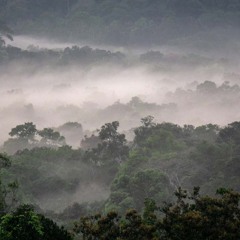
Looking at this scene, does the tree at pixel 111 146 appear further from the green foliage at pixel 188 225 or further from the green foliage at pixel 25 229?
the green foliage at pixel 25 229

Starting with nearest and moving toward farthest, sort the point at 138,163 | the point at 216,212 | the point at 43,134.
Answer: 1. the point at 216,212
2. the point at 138,163
3. the point at 43,134

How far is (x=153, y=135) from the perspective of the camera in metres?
90.3

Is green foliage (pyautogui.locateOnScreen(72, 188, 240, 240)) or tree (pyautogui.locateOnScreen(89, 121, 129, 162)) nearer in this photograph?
green foliage (pyautogui.locateOnScreen(72, 188, 240, 240))

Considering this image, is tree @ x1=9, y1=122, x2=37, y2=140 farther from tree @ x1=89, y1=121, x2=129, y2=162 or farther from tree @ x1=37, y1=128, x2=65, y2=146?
tree @ x1=89, y1=121, x2=129, y2=162

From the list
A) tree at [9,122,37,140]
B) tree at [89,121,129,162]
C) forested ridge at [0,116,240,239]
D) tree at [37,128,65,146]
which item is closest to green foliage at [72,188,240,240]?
forested ridge at [0,116,240,239]

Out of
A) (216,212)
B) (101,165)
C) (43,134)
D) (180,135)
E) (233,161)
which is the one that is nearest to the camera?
(216,212)

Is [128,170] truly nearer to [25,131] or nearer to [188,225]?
[25,131]

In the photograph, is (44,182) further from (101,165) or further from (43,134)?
(43,134)

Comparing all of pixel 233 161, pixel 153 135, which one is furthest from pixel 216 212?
pixel 153 135

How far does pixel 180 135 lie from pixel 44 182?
28594mm

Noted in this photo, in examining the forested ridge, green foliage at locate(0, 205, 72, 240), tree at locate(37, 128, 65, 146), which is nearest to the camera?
green foliage at locate(0, 205, 72, 240)

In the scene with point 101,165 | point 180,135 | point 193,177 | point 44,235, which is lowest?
point 44,235

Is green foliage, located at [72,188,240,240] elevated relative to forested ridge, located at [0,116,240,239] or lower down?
lower down

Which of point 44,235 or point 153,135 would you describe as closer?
point 44,235
